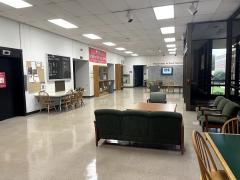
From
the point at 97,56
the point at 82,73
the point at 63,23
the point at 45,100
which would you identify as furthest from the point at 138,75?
the point at 63,23

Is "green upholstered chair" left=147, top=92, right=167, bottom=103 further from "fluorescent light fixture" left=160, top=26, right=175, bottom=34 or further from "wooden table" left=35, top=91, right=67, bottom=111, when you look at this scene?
"wooden table" left=35, top=91, right=67, bottom=111

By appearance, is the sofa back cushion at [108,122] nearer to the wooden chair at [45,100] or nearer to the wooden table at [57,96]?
the wooden table at [57,96]

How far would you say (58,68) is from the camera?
889 centimetres

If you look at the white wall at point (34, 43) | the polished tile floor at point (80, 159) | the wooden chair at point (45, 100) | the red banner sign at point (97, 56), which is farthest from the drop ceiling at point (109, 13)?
the red banner sign at point (97, 56)

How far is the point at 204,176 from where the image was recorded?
63.0 inches

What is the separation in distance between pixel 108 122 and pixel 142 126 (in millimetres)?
678

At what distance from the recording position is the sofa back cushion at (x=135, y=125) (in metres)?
3.50

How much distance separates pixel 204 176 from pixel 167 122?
179 cm

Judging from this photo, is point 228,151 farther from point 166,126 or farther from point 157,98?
point 157,98

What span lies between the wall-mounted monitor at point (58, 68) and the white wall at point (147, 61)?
35.1 ft

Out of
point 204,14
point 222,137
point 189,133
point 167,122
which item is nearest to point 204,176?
point 222,137

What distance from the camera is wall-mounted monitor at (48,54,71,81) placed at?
330 inches

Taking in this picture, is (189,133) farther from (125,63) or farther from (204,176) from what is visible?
(125,63)

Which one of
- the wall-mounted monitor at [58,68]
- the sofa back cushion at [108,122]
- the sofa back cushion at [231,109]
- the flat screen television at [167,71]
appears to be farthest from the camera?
the flat screen television at [167,71]
